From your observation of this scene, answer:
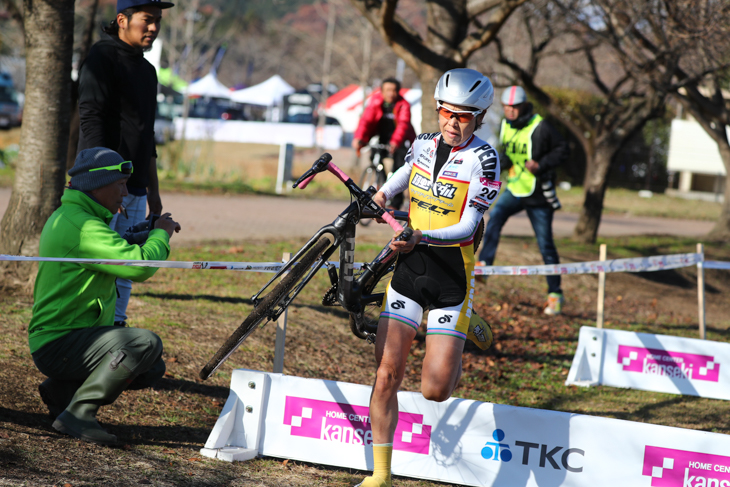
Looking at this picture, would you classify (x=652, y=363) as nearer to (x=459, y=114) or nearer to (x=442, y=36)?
(x=459, y=114)

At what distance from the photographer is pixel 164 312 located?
6965mm

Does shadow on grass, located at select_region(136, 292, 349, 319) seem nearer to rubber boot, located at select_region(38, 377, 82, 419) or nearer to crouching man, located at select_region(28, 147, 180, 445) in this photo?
rubber boot, located at select_region(38, 377, 82, 419)

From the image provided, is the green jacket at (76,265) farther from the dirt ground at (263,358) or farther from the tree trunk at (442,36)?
the tree trunk at (442,36)

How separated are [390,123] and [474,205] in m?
7.52

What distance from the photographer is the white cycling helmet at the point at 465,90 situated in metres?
4.15

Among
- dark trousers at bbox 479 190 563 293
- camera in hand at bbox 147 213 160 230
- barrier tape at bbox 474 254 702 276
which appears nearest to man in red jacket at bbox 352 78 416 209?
dark trousers at bbox 479 190 563 293

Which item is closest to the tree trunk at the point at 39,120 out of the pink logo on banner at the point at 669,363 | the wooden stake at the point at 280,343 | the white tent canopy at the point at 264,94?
the wooden stake at the point at 280,343

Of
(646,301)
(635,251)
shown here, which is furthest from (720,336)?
(635,251)

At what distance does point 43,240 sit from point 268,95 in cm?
4049

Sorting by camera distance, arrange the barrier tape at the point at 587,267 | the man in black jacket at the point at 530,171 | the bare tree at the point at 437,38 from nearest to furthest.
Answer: the barrier tape at the point at 587,267 < the man in black jacket at the point at 530,171 < the bare tree at the point at 437,38

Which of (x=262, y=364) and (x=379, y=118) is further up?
(x=379, y=118)

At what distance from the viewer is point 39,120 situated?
659 cm

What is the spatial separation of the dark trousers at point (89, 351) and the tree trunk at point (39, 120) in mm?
2791

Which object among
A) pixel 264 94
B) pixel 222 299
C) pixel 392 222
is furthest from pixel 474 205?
pixel 264 94
